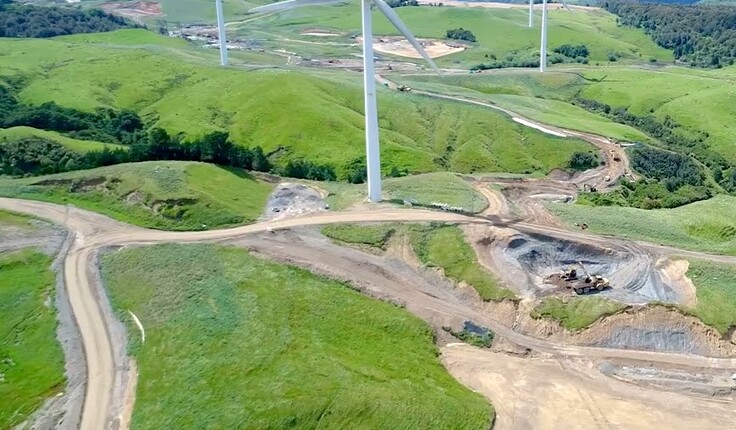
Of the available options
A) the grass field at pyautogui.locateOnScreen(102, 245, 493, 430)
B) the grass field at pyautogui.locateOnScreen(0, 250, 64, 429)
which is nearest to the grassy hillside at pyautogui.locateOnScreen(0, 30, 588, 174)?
the grass field at pyautogui.locateOnScreen(102, 245, 493, 430)

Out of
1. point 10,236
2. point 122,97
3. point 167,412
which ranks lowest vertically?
point 167,412

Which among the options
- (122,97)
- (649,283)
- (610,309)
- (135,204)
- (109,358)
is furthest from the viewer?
(122,97)

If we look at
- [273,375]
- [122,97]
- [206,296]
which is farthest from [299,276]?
[122,97]

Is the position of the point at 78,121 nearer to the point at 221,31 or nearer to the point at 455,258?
the point at 221,31

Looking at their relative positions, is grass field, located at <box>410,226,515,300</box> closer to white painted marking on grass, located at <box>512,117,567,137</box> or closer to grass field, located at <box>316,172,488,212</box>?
grass field, located at <box>316,172,488,212</box>

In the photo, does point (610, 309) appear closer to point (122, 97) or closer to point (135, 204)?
point (135, 204)
